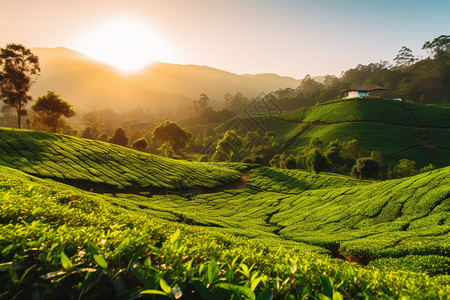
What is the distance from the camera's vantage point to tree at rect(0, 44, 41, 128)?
44906mm

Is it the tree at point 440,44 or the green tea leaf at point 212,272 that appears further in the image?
the tree at point 440,44

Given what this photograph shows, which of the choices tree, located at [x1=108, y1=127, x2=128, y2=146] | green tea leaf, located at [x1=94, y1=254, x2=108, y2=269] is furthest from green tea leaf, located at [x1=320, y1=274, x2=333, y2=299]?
tree, located at [x1=108, y1=127, x2=128, y2=146]

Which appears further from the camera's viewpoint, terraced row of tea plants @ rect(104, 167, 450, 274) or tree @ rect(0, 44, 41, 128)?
tree @ rect(0, 44, 41, 128)

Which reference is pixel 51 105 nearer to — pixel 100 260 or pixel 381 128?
pixel 100 260

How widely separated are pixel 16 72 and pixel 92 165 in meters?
33.4

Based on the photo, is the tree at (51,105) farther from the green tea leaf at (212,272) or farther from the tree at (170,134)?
the green tea leaf at (212,272)

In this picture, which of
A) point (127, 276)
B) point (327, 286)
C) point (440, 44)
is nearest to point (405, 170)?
point (327, 286)

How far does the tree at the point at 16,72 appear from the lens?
Answer: 147 feet

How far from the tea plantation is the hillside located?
37.0m

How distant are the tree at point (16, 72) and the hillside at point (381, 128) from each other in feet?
239

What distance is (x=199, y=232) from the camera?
8156 mm

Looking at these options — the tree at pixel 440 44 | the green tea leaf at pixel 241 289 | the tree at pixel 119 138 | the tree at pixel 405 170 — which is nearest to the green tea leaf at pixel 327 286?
the green tea leaf at pixel 241 289

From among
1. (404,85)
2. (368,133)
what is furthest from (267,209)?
(404,85)

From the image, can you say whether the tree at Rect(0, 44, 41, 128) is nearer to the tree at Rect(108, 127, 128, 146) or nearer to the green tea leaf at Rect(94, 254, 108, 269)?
the tree at Rect(108, 127, 128, 146)
